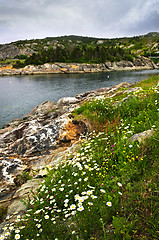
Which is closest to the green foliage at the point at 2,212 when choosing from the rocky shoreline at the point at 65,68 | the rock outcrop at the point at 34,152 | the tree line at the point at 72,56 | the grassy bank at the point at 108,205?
the rock outcrop at the point at 34,152

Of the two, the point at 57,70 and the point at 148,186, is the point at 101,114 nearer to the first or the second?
the point at 148,186

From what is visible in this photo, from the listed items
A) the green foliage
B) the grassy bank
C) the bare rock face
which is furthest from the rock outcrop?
the grassy bank

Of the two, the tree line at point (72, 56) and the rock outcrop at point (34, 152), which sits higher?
the tree line at point (72, 56)

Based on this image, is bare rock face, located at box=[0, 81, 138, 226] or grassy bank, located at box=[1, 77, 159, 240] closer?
grassy bank, located at box=[1, 77, 159, 240]

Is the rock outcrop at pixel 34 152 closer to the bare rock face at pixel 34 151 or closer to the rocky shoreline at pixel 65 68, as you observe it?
the bare rock face at pixel 34 151

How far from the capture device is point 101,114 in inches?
345

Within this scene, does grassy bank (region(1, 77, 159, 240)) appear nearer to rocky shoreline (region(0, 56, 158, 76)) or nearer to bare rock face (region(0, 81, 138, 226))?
bare rock face (region(0, 81, 138, 226))

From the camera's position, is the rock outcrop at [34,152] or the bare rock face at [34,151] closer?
the rock outcrop at [34,152]

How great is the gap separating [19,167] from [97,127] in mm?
5522

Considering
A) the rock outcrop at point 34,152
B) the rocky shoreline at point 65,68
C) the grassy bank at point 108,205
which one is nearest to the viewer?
the grassy bank at point 108,205

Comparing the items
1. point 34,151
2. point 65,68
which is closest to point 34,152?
point 34,151

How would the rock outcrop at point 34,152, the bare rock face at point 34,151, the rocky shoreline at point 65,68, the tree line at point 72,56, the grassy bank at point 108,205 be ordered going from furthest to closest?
the tree line at point 72,56 → the rocky shoreline at point 65,68 → the bare rock face at point 34,151 → the rock outcrop at point 34,152 → the grassy bank at point 108,205

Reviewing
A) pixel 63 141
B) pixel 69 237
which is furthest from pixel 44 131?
pixel 69 237

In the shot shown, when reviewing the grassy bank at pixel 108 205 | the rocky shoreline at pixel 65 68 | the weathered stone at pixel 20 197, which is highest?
the rocky shoreline at pixel 65 68
